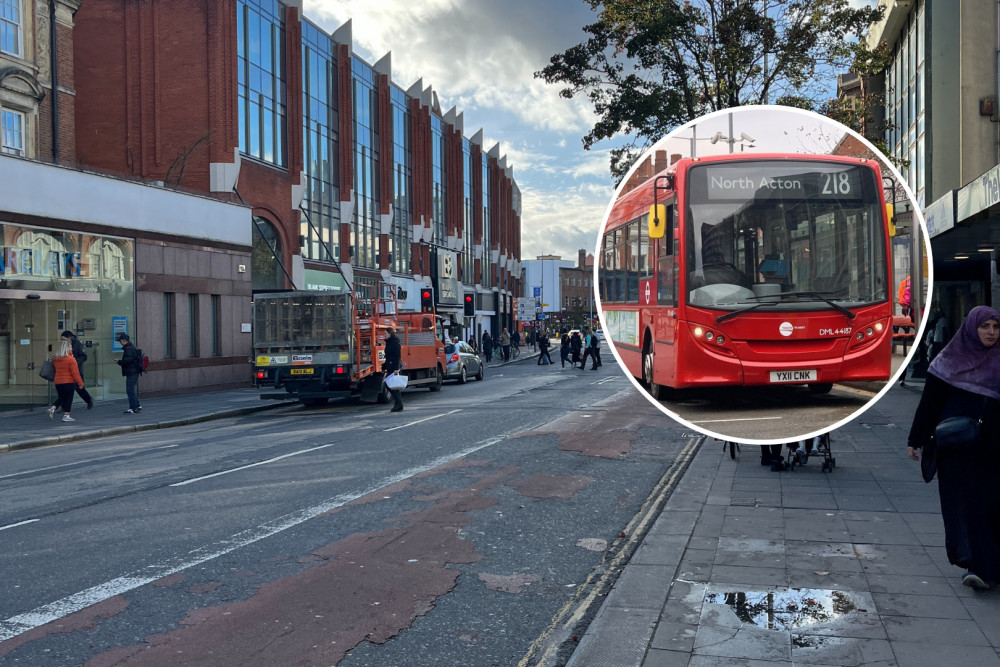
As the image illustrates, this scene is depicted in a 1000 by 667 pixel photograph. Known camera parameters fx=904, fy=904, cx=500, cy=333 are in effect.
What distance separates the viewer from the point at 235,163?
3041 cm

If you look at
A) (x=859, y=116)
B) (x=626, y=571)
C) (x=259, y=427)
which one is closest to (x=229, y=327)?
(x=259, y=427)

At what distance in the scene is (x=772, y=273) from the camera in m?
1.68

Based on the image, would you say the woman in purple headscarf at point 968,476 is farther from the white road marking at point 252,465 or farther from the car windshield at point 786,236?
the white road marking at point 252,465

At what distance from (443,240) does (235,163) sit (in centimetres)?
2937

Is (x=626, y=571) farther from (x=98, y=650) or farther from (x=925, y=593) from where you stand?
(x=98, y=650)

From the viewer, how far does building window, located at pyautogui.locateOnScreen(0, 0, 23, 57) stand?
2433 cm

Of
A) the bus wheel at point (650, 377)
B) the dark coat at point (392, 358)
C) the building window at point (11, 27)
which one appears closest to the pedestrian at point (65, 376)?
the dark coat at point (392, 358)

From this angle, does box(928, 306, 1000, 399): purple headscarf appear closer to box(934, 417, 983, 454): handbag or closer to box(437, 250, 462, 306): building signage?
box(934, 417, 983, 454): handbag

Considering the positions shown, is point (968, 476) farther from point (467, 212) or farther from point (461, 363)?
point (467, 212)

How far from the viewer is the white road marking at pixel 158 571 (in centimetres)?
536

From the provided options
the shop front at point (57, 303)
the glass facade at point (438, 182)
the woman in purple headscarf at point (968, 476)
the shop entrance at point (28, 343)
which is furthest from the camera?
the glass facade at point (438, 182)

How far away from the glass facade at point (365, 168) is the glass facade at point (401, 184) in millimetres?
2432

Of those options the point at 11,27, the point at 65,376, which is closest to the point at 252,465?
the point at 65,376

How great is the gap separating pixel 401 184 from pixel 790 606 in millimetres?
47505
